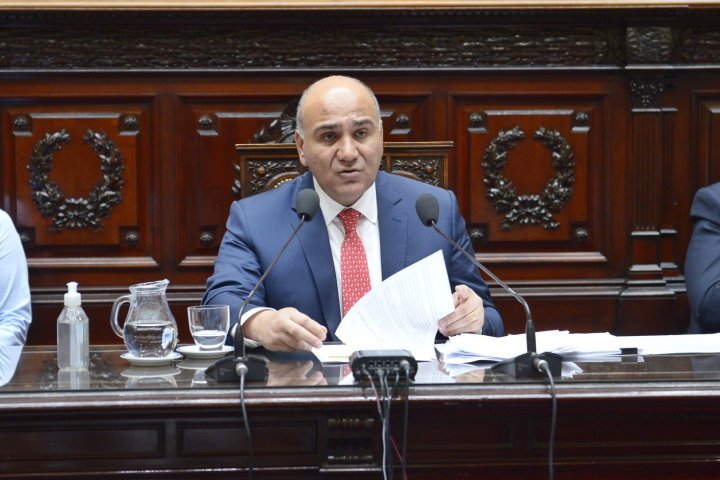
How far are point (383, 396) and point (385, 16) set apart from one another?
84.1 inches

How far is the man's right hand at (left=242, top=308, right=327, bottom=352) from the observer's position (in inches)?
78.9

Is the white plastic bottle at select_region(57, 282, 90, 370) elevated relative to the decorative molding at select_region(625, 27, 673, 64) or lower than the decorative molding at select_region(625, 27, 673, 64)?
lower

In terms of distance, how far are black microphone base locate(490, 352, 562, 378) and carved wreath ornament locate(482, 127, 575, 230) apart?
1.84 m

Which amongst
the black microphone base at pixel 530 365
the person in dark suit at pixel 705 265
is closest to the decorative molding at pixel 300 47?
the person in dark suit at pixel 705 265

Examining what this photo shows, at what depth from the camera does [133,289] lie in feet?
6.41

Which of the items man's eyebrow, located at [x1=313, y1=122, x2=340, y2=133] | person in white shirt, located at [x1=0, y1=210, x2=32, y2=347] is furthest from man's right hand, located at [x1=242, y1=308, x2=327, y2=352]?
person in white shirt, located at [x1=0, y1=210, x2=32, y2=347]

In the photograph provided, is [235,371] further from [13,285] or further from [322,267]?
[13,285]

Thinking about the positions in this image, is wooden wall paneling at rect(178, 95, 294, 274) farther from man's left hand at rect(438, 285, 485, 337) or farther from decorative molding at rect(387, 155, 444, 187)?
man's left hand at rect(438, 285, 485, 337)

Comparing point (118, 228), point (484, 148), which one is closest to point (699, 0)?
point (484, 148)

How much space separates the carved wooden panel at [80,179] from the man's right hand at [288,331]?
158cm

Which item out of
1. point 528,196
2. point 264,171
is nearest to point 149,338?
point 264,171

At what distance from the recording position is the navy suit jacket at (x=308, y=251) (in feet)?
8.04

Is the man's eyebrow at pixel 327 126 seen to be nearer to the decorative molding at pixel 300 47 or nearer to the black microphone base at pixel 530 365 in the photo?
the black microphone base at pixel 530 365

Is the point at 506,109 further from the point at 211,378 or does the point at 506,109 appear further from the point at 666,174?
the point at 211,378
